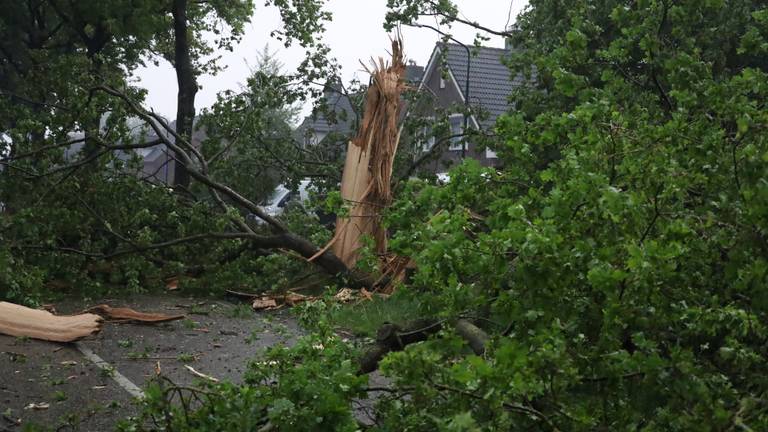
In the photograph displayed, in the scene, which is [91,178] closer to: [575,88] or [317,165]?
[317,165]

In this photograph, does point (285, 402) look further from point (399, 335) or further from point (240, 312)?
point (240, 312)

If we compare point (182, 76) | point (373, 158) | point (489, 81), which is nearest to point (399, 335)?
point (373, 158)

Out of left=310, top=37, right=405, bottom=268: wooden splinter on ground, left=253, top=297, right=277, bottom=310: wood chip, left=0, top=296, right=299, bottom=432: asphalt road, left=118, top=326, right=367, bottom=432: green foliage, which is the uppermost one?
left=310, top=37, right=405, bottom=268: wooden splinter on ground

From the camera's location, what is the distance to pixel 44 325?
8.38 metres

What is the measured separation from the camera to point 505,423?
10.7 feet

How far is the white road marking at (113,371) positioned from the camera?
264 inches

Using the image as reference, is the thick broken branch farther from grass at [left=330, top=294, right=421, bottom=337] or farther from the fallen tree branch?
grass at [left=330, top=294, right=421, bottom=337]

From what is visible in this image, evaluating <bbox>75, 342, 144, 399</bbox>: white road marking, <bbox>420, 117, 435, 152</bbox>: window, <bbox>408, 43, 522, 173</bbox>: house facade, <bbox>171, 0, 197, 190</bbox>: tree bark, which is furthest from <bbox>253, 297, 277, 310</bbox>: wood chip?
<bbox>171, 0, 197, 190</bbox>: tree bark

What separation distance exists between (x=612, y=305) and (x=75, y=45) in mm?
26083

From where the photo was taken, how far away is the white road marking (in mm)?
6707

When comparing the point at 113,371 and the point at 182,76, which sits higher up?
the point at 182,76

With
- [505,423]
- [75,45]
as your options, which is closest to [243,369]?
[505,423]

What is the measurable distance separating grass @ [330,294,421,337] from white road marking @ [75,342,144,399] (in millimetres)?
2001

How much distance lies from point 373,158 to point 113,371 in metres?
5.29
